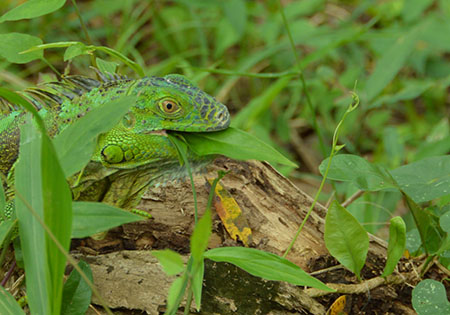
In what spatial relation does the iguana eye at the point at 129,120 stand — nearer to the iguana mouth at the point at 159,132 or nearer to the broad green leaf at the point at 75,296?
the iguana mouth at the point at 159,132

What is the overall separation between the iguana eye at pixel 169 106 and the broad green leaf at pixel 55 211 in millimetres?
723

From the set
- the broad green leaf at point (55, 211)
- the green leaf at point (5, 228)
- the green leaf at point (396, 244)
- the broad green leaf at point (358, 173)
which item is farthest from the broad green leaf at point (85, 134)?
the green leaf at point (396, 244)

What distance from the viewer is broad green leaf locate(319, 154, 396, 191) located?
2.43 m

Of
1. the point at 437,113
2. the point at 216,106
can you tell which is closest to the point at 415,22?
the point at 437,113

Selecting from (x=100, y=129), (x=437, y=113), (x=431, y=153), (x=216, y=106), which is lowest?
(x=437, y=113)

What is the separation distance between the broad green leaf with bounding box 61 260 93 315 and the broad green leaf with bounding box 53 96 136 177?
46cm

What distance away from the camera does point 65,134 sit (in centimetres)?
200

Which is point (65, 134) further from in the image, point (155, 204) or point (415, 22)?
point (415, 22)

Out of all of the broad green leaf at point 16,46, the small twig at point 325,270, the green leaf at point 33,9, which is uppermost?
the green leaf at point 33,9

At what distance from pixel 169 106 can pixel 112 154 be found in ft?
1.00

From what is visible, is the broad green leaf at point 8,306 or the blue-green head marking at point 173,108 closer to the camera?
the broad green leaf at point 8,306

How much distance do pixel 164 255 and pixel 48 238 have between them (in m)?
0.45

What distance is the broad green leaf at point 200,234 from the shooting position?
1626 mm

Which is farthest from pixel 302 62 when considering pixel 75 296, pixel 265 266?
pixel 75 296
